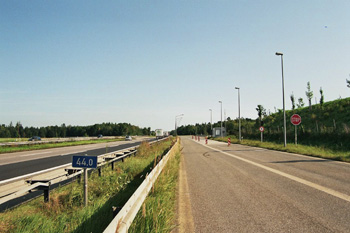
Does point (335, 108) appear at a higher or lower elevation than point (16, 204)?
higher

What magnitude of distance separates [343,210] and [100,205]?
4.84 meters

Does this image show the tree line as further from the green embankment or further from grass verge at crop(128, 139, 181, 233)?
grass verge at crop(128, 139, 181, 233)

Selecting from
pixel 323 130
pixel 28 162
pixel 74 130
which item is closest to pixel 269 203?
pixel 28 162

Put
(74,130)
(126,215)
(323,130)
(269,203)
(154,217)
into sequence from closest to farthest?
1. (126,215)
2. (154,217)
3. (269,203)
4. (323,130)
5. (74,130)

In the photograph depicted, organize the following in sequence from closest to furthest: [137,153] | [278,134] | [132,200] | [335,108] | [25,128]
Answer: [132,200]
[137,153]
[278,134]
[335,108]
[25,128]

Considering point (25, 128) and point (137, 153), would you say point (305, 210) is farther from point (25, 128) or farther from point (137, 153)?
point (25, 128)

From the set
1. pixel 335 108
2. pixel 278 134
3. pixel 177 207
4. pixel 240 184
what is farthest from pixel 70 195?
pixel 335 108

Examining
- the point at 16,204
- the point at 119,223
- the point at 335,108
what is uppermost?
the point at 335,108

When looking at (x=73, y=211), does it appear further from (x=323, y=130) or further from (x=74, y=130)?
(x=74, y=130)

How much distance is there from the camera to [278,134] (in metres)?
40.3

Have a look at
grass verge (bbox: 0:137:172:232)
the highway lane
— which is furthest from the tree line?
grass verge (bbox: 0:137:172:232)

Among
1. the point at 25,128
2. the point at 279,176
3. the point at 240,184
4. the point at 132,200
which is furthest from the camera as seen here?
the point at 25,128

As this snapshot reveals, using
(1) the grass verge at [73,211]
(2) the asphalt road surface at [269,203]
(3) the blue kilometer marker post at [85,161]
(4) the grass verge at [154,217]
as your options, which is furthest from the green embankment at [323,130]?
(3) the blue kilometer marker post at [85,161]

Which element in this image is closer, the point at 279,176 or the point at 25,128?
the point at 279,176
